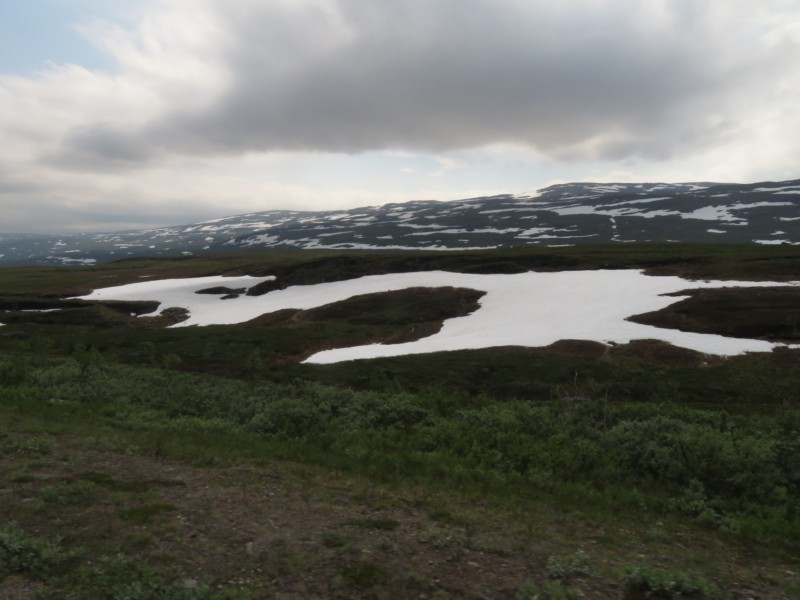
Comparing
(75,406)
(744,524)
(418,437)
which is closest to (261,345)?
(75,406)

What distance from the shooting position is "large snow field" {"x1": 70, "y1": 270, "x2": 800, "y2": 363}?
132 feet

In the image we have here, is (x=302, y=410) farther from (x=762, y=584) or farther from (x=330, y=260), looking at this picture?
(x=330, y=260)

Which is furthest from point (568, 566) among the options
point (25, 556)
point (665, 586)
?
point (25, 556)

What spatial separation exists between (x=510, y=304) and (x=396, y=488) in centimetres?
4364

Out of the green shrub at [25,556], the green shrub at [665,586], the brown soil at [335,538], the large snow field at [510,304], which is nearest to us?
the green shrub at [665,586]

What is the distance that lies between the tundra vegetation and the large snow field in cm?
806

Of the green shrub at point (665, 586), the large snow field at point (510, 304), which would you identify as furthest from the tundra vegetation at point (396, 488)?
the large snow field at point (510, 304)

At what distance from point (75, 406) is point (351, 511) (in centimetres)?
1578

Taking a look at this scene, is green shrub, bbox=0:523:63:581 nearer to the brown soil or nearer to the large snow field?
the brown soil

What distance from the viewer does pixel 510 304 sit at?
178 ft

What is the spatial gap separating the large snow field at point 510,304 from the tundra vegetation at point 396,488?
8062 mm

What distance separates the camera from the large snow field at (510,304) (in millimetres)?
40344

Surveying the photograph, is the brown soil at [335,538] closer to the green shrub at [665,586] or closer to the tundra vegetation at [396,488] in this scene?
the tundra vegetation at [396,488]

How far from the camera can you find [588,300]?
51.4 meters
